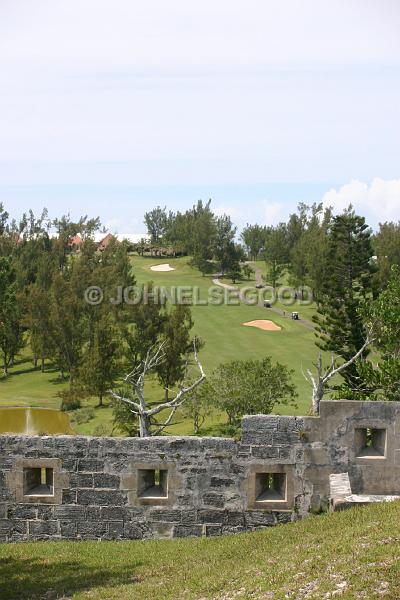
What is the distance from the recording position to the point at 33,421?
133 ft

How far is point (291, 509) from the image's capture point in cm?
1297

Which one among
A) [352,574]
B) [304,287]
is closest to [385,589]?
[352,574]

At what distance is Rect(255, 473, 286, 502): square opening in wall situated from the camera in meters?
13.1

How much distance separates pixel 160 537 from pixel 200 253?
3403 inches

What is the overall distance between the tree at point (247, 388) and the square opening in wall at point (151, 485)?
65.2 feet

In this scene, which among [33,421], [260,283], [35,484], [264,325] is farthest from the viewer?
[260,283]

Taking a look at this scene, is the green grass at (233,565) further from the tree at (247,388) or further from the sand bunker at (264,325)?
the sand bunker at (264,325)

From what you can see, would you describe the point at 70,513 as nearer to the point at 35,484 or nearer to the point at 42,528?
the point at 42,528

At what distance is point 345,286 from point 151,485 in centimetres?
3371

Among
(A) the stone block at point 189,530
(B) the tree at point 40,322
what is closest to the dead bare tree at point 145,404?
(A) the stone block at point 189,530

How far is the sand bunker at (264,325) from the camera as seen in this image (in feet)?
211

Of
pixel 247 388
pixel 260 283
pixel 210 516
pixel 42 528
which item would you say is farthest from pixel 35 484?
pixel 260 283

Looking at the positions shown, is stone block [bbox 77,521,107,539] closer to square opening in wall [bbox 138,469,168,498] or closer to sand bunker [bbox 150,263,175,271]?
square opening in wall [bbox 138,469,168,498]

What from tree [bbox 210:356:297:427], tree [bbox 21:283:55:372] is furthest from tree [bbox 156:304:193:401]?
tree [bbox 21:283:55:372]
